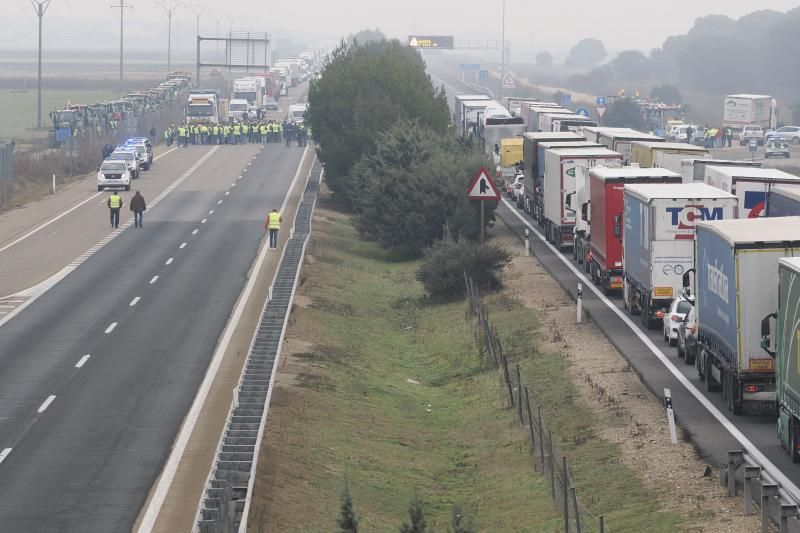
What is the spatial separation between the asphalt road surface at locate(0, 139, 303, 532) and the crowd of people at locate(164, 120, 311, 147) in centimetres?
4901

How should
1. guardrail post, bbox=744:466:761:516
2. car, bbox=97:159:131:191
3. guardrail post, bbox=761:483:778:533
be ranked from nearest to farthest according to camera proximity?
1. guardrail post, bbox=761:483:778:533
2. guardrail post, bbox=744:466:761:516
3. car, bbox=97:159:131:191

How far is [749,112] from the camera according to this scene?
131250mm

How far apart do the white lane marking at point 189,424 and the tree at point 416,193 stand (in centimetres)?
1035

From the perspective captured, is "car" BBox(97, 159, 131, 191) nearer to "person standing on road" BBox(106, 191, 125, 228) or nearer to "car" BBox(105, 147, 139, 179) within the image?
"car" BBox(105, 147, 139, 179)

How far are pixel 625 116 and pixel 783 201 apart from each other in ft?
359

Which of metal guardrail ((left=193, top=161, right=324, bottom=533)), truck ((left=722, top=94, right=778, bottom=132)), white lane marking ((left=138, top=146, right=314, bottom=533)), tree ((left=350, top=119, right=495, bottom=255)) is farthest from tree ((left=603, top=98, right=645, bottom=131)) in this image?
metal guardrail ((left=193, top=161, right=324, bottom=533))

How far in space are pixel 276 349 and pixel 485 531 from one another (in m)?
12.1

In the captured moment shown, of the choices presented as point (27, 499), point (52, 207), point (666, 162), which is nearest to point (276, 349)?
point (27, 499)

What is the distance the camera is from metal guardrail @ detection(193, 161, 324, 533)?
2084cm

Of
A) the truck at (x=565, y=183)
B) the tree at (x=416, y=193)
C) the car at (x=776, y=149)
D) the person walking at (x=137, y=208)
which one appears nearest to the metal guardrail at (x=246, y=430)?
the tree at (x=416, y=193)

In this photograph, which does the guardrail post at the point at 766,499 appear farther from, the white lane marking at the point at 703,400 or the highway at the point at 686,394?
the highway at the point at 686,394

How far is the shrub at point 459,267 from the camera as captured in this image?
49.5 meters

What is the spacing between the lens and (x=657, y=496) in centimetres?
2348

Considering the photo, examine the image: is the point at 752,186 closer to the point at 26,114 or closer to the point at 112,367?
the point at 112,367
